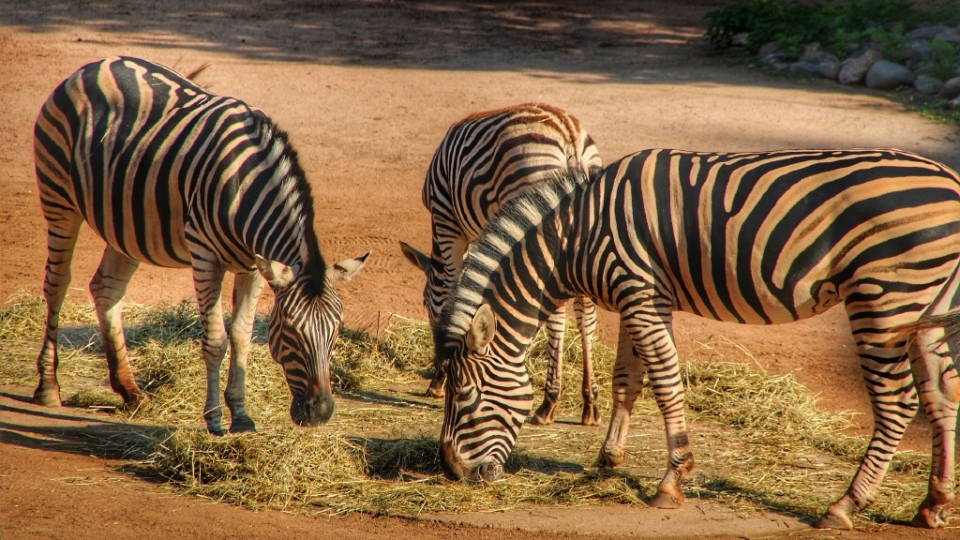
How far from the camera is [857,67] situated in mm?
16344

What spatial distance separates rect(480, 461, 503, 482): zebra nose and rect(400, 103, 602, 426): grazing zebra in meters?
A: 1.38

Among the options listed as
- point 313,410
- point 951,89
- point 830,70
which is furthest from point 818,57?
point 313,410

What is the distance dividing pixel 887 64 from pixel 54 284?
14471 mm

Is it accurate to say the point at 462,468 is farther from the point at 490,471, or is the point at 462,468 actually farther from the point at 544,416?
the point at 544,416

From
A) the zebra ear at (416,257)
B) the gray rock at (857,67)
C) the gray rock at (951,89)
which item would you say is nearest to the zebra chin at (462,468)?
the zebra ear at (416,257)

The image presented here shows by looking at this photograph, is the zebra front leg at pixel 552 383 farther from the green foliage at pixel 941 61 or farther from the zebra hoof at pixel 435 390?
the green foliage at pixel 941 61

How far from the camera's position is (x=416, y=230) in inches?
399

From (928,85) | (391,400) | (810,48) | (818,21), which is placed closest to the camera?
(391,400)

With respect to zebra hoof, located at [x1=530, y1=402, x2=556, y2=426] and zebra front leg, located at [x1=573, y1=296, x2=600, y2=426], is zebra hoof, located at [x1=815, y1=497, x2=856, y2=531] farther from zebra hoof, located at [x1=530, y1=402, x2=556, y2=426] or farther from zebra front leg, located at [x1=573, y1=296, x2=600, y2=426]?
zebra hoof, located at [x1=530, y1=402, x2=556, y2=426]

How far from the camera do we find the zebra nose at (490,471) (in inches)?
202

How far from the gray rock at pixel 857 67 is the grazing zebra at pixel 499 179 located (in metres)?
11.3

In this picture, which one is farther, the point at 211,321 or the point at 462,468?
the point at 211,321

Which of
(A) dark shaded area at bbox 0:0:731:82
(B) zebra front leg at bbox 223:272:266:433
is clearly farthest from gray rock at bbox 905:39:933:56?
(B) zebra front leg at bbox 223:272:266:433

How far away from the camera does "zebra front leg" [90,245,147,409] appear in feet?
21.3
